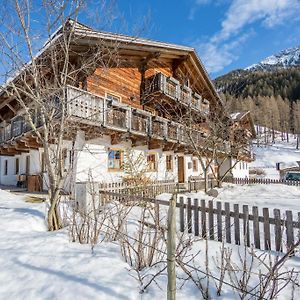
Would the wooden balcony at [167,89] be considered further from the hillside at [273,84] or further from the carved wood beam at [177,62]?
the hillside at [273,84]

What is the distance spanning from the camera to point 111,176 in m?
16.2

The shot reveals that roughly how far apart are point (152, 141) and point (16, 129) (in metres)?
8.56

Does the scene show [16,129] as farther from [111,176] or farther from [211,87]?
[211,87]

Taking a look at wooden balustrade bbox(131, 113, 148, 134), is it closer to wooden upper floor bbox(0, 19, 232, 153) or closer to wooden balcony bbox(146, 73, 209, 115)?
wooden upper floor bbox(0, 19, 232, 153)

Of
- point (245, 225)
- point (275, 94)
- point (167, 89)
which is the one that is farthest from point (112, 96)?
point (275, 94)

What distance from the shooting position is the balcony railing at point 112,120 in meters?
12.7

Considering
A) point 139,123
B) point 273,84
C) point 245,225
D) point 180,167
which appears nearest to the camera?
point 245,225

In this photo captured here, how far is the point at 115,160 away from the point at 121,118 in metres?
2.92

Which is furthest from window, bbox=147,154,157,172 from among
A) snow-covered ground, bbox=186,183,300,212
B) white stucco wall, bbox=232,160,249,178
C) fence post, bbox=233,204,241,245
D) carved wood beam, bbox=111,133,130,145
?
white stucco wall, bbox=232,160,249,178

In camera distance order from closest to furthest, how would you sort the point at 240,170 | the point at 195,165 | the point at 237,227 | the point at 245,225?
the point at 245,225 < the point at 237,227 < the point at 195,165 < the point at 240,170

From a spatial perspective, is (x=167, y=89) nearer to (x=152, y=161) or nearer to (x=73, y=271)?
(x=152, y=161)

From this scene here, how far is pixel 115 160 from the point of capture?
55.5 ft

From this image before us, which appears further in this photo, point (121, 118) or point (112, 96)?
point (112, 96)

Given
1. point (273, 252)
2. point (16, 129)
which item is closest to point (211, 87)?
point (16, 129)
